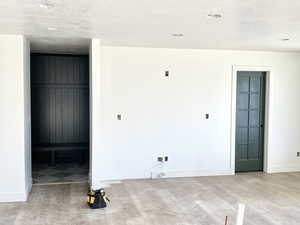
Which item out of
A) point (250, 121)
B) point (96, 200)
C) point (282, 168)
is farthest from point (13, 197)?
point (282, 168)

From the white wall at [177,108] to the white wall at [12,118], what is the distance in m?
1.36

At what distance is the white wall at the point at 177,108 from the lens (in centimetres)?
583

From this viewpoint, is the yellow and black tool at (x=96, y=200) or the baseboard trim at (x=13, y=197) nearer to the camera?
the yellow and black tool at (x=96, y=200)

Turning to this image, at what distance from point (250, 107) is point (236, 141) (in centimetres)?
77

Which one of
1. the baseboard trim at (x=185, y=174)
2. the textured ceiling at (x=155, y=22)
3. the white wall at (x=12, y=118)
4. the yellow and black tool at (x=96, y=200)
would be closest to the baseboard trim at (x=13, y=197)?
the white wall at (x=12, y=118)

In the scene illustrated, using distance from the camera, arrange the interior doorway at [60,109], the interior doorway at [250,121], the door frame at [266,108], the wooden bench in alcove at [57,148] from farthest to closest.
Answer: the interior doorway at [60,109] < the wooden bench in alcove at [57,148] < the interior doorway at [250,121] < the door frame at [266,108]

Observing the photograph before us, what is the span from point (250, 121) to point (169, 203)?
2878 millimetres

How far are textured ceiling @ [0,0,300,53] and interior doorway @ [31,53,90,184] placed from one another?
1.48m

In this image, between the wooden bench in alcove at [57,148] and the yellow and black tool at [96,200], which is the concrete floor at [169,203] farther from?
the wooden bench in alcove at [57,148]

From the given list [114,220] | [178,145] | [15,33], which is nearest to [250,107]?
[178,145]

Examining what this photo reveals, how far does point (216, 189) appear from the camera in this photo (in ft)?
17.6

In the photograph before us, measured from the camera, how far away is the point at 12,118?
472 centimetres

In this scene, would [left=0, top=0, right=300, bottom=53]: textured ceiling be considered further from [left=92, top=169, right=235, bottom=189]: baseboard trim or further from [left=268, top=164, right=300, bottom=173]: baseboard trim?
[left=268, top=164, right=300, bottom=173]: baseboard trim

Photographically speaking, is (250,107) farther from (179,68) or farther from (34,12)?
(34,12)
